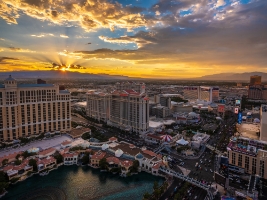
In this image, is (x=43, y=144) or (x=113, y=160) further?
(x=43, y=144)

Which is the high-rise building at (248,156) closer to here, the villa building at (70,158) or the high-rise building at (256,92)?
the villa building at (70,158)

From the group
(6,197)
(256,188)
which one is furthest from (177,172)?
(6,197)

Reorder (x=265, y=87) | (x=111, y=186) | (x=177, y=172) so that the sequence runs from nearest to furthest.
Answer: (x=111, y=186) < (x=177, y=172) < (x=265, y=87)

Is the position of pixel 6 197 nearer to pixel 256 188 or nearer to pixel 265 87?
pixel 256 188

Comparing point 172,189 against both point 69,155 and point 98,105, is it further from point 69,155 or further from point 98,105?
point 98,105

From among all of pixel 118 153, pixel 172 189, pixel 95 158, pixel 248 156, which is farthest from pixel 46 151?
pixel 248 156

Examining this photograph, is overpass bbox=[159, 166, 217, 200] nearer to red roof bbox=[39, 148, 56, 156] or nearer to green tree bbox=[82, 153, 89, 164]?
green tree bbox=[82, 153, 89, 164]
